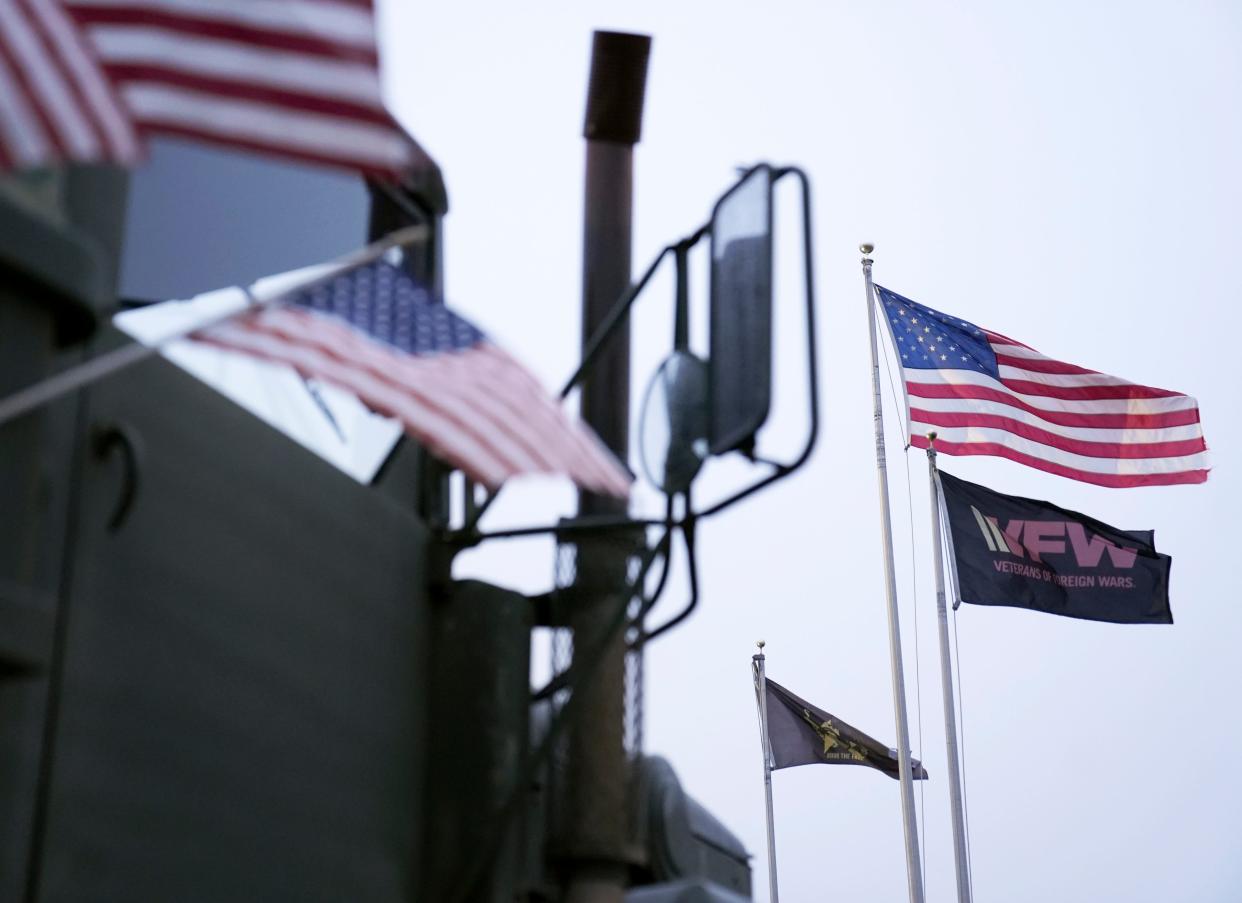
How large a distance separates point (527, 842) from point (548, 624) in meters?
0.85

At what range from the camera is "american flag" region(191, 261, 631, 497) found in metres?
4.85

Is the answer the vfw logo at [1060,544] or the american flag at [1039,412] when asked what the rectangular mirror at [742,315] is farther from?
the vfw logo at [1060,544]

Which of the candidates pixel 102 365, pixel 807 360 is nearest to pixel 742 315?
pixel 807 360

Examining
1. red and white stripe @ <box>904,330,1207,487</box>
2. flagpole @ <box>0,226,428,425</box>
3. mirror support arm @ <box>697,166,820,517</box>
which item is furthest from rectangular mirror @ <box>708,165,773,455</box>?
red and white stripe @ <box>904,330,1207,487</box>

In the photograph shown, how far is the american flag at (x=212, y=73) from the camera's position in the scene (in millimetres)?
3586

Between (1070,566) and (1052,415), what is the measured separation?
174 centimetres

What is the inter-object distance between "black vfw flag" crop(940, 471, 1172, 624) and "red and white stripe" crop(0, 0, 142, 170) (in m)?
13.9

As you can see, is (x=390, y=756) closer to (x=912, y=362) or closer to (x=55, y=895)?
(x=55, y=895)

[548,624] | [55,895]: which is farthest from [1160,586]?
[55,895]

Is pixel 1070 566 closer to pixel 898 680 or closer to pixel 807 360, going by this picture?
pixel 898 680

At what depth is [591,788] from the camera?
253 inches

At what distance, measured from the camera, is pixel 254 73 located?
3.94 metres

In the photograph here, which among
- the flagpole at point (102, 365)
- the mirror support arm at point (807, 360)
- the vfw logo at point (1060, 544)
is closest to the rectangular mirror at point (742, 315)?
the mirror support arm at point (807, 360)

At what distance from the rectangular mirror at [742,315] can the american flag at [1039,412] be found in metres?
9.78
